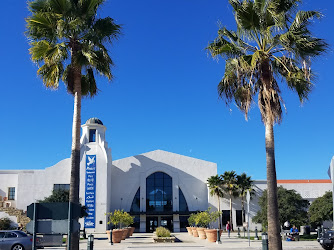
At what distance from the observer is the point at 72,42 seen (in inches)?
608

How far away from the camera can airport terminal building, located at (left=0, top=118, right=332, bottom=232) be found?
48969 millimetres

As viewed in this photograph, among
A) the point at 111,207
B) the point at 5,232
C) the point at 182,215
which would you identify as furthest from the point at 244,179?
the point at 5,232

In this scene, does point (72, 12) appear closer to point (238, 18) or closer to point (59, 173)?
point (238, 18)

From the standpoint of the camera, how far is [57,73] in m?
15.2

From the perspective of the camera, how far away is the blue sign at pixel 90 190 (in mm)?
47781

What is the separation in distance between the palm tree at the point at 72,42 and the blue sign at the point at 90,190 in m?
34.1

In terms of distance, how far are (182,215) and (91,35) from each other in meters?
41.2

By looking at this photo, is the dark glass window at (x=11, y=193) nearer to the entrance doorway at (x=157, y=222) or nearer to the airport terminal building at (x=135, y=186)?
the airport terminal building at (x=135, y=186)

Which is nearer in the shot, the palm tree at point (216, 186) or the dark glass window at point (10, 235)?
the dark glass window at point (10, 235)

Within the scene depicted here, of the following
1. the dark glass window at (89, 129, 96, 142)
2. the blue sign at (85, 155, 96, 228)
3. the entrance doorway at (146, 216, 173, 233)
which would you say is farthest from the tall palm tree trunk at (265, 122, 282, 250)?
the entrance doorway at (146, 216, 173, 233)

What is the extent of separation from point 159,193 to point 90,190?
9.91 meters

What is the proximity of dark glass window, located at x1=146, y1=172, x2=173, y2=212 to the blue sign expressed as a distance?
8114 mm

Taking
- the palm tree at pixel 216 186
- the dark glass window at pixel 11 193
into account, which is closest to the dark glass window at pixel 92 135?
the dark glass window at pixel 11 193

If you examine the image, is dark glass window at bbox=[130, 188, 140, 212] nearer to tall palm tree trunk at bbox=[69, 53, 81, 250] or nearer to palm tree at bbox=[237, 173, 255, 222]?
palm tree at bbox=[237, 173, 255, 222]
